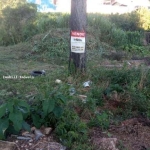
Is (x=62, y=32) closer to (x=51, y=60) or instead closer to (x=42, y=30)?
(x=42, y=30)

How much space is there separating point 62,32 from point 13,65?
2870 millimetres

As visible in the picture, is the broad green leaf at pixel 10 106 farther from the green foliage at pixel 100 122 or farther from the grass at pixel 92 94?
the green foliage at pixel 100 122

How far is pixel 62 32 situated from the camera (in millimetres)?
10344

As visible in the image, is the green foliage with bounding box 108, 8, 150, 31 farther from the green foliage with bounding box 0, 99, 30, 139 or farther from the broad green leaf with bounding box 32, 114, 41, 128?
the green foliage with bounding box 0, 99, 30, 139

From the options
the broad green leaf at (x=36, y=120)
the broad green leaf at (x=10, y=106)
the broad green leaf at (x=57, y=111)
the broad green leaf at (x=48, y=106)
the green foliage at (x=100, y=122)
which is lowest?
the green foliage at (x=100, y=122)

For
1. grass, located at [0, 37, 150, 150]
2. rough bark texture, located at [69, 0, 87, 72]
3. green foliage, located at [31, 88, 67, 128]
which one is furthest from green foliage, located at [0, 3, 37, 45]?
green foliage, located at [31, 88, 67, 128]

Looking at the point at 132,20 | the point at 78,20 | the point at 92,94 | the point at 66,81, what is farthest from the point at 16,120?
the point at 132,20

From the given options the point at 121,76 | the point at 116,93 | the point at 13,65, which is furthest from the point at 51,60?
the point at 116,93

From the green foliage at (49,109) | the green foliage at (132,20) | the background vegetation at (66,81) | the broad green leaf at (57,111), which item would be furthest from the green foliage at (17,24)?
the broad green leaf at (57,111)

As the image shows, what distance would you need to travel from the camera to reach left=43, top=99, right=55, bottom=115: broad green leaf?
348 centimetres

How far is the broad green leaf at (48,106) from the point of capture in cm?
348

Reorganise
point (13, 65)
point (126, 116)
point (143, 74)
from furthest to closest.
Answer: point (13, 65) < point (143, 74) < point (126, 116)

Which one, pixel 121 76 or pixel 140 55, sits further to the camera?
pixel 140 55

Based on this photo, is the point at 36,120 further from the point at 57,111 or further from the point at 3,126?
the point at 3,126
